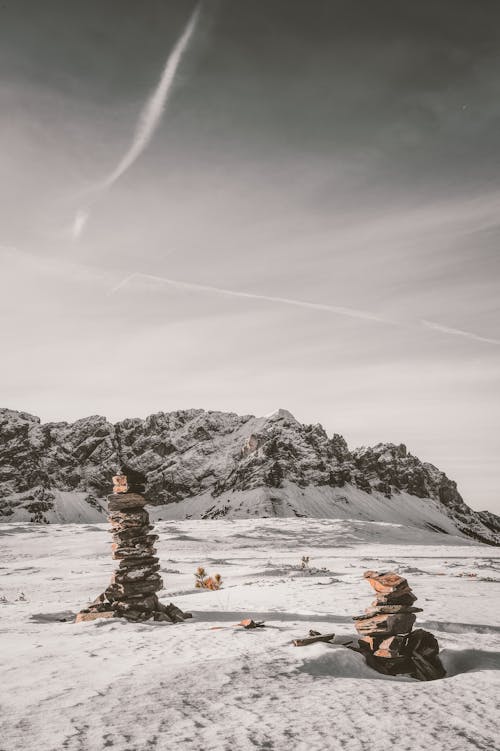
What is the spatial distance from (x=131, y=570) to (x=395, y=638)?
7.97 metres

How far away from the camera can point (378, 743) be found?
500cm

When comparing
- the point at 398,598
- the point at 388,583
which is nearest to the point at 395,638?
the point at 398,598

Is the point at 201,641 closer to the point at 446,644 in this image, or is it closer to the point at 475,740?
the point at 446,644

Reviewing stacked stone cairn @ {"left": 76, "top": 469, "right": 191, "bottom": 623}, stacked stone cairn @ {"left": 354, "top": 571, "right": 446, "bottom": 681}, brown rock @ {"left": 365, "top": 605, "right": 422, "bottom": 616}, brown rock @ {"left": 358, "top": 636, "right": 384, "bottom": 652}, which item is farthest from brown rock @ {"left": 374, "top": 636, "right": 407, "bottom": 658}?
stacked stone cairn @ {"left": 76, "top": 469, "right": 191, "bottom": 623}

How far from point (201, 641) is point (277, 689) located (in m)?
3.20

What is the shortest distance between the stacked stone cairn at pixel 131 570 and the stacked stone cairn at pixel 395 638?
5.61 m

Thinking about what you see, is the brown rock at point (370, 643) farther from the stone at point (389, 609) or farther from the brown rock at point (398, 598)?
the brown rock at point (398, 598)

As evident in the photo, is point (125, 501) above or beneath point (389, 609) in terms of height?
above

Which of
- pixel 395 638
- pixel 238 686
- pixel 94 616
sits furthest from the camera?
pixel 94 616

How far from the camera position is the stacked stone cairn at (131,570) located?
13.3 m

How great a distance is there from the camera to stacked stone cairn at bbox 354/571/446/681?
322 inches

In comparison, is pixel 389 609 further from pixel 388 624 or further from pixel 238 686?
pixel 238 686

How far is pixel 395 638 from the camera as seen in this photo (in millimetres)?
8648

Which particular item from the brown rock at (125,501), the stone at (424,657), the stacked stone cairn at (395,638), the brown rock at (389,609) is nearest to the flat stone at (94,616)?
the brown rock at (125,501)
